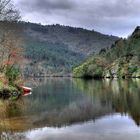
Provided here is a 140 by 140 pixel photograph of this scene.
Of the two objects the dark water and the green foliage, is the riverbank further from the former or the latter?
the dark water

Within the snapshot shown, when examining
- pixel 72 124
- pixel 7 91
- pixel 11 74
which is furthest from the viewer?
pixel 11 74

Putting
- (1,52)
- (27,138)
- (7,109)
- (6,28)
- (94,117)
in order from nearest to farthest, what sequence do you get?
(27,138), (94,117), (7,109), (6,28), (1,52)

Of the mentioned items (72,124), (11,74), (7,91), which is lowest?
(72,124)

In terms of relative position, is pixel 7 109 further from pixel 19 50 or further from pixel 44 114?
pixel 19 50

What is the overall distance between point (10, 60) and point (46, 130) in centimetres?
4120

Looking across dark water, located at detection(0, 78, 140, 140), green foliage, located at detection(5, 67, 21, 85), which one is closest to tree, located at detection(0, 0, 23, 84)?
green foliage, located at detection(5, 67, 21, 85)

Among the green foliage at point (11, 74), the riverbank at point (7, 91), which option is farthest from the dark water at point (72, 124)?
the green foliage at point (11, 74)

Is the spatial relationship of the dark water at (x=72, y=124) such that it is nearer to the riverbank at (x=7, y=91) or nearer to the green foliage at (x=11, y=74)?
the riverbank at (x=7, y=91)

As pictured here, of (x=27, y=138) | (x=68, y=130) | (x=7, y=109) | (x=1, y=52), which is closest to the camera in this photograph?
(x=27, y=138)

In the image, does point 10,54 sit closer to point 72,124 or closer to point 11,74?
point 11,74

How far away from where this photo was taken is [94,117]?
38625mm

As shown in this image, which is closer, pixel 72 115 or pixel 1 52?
pixel 72 115

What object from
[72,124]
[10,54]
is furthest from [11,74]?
[72,124]

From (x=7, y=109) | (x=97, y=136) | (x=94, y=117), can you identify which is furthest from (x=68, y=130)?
(x=7, y=109)
